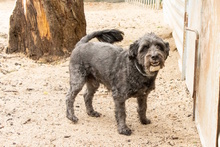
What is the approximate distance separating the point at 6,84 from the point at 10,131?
2042 mm

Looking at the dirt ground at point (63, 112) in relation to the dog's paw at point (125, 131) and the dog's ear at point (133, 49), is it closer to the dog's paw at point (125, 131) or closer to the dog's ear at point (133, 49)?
the dog's paw at point (125, 131)

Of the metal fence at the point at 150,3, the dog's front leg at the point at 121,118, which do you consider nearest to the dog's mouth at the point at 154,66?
the dog's front leg at the point at 121,118

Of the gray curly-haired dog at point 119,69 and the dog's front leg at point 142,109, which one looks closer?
the gray curly-haired dog at point 119,69

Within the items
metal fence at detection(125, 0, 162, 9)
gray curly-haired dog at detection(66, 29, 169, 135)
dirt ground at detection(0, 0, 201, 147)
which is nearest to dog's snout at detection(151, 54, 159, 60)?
gray curly-haired dog at detection(66, 29, 169, 135)

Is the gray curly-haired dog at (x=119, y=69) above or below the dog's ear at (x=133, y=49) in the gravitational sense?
below

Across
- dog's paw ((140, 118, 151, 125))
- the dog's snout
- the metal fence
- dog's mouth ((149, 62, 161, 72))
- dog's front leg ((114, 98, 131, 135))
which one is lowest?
dog's paw ((140, 118, 151, 125))

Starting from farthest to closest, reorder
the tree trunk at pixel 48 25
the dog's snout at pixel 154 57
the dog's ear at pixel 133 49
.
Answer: the tree trunk at pixel 48 25 < the dog's ear at pixel 133 49 < the dog's snout at pixel 154 57

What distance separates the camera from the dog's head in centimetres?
491

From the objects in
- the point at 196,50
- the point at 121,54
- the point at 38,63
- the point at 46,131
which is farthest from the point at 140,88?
the point at 38,63

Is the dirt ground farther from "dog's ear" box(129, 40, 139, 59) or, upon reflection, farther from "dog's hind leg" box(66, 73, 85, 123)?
"dog's ear" box(129, 40, 139, 59)

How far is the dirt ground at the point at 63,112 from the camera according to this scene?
529 cm

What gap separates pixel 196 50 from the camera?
5344mm

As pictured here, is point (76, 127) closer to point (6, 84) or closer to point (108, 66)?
point (108, 66)

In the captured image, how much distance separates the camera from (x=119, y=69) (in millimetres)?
5457
